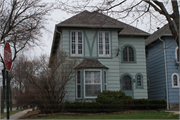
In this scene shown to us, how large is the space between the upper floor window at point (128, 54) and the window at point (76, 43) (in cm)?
374

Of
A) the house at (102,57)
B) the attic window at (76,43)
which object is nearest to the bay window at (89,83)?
the house at (102,57)

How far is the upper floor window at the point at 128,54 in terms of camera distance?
17.2 meters

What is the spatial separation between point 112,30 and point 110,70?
2.95m

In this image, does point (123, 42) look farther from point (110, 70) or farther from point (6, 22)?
point (6, 22)

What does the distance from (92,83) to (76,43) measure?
307 centimetres

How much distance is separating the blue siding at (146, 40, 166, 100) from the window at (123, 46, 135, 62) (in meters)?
1.82

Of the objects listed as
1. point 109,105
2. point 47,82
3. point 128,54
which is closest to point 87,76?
point 109,105

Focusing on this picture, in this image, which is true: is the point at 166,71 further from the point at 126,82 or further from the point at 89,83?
the point at 89,83

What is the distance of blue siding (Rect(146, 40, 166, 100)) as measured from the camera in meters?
18.2

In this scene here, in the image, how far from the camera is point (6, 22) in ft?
36.7

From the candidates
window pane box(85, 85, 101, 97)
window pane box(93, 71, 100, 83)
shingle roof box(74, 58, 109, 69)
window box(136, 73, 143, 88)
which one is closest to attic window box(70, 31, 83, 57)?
shingle roof box(74, 58, 109, 69)

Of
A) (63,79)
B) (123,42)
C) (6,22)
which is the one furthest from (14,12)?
(123,42)

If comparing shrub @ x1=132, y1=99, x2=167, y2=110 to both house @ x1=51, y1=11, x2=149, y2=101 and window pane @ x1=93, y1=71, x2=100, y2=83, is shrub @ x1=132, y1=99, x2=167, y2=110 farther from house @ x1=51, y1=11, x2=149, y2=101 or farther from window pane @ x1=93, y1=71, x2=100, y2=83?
window pane @ x1=93, y1=71, x2=100, y2=83

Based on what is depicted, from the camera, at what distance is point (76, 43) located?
50.6ft
